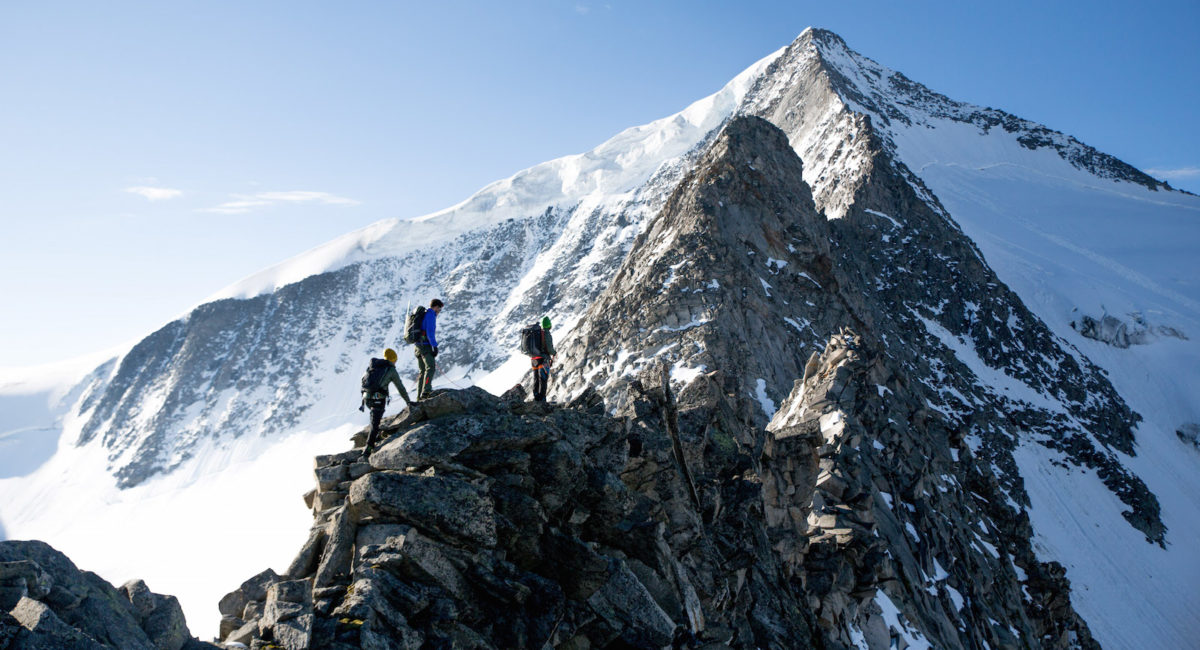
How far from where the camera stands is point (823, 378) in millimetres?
27359

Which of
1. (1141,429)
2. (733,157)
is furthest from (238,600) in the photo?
(1141,429)

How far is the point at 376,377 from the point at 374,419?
2.73 feet

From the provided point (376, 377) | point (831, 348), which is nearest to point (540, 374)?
point (376, 377)

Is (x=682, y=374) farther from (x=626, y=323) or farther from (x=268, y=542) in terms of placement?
(x=268, y=542)

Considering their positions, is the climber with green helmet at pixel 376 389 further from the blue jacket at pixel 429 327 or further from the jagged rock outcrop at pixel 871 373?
the jagged rock outcrop at pixel 871 373

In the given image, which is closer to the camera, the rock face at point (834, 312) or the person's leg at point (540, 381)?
the person's leg at point (540, 381)

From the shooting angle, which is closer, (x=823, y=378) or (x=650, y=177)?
(x=823, y=378)

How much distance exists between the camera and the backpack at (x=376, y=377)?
34.7 ft

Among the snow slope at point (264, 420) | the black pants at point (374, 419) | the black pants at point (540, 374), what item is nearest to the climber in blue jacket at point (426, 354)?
the black pants at point (374, 419)

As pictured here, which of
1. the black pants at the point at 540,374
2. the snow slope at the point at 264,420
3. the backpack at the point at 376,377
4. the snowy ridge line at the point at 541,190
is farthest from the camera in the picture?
the snowy ridge line at the point at 541,190

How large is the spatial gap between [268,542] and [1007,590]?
78.5 meters

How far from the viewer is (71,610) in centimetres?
633

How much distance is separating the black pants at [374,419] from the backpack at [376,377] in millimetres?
214

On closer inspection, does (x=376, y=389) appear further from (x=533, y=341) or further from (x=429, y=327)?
(x=533, y=341)
